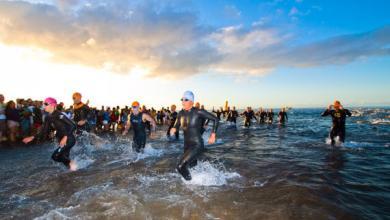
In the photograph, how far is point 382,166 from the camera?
8055 millimetres

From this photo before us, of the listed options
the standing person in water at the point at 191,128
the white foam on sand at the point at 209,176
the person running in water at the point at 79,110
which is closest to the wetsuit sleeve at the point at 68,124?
the person running in water at the point at 79,110

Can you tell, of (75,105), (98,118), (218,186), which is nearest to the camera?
(218,186)

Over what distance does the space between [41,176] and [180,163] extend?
13.6 ft

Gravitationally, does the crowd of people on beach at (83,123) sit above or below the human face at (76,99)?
Answer: below

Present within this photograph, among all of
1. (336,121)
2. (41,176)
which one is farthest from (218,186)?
(336,121)

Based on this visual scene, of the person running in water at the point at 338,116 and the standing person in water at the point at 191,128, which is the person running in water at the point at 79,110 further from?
the person running in water at the point at 338,116

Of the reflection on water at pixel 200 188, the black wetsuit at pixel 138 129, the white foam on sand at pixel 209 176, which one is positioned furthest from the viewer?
the black wetsuit at pixel 138 129

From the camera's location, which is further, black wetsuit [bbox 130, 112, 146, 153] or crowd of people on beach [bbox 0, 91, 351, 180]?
black wetsuit [bbox 130, 112, 146, 153]

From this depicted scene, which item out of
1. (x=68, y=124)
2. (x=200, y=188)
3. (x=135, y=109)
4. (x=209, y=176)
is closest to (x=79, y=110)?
(x=135, y=109)

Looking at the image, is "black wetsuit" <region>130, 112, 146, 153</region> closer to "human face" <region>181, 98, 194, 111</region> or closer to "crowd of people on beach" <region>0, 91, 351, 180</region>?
"crowd of people on beach" <region>0, 91, 351, 180</region>

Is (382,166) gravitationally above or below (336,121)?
below

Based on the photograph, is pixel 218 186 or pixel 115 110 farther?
pixel 115 110

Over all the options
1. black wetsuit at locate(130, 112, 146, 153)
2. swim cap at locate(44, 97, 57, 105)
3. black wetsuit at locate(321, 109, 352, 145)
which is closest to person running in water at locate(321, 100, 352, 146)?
black wetsuit at locate(321, 109, 352, 145)

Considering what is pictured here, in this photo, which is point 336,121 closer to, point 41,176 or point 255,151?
point 255,151
